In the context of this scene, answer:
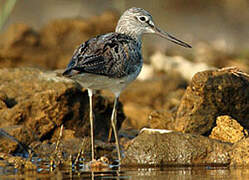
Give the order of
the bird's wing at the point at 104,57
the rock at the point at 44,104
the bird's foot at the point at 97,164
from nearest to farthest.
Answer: the bird's foot at the point at 97,164, the bird's wing at the point at 104,57, the rock at the point at 44,104

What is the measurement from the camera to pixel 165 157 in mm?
8734

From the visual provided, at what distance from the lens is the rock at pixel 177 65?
16984 millimetres

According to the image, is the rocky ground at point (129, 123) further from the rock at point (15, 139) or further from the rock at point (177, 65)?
the rock at point (177, 65)

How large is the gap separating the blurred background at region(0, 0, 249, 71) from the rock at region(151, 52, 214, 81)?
43 cm

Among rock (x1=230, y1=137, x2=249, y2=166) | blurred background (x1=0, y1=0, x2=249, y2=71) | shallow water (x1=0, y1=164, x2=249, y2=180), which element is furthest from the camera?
blurred background (x1=0, y1=0, x2=249, y2=71)

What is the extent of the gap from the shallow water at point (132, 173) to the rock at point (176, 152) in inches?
14.2

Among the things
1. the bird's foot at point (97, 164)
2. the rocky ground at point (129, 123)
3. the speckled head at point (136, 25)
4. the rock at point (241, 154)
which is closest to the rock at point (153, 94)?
the rocky ground at point (129, 123)

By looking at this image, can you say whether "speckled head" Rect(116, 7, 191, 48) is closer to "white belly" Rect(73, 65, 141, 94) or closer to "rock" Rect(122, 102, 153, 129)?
"white belly" Rect(73, 65, 141, 94)

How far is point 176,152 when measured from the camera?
877 centimetres

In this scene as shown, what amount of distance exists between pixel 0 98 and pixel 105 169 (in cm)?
314

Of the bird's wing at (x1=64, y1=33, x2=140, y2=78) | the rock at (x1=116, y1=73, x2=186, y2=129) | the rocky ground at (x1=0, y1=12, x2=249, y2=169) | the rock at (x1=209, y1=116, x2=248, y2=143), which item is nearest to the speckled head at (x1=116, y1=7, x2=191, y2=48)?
the bird's wing at (x1=64, y1=33, x2=140, y2=78)

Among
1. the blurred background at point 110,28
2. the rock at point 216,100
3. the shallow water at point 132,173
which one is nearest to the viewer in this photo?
the shallow water at point 132,173

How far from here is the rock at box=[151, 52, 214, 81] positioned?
55.7 feet

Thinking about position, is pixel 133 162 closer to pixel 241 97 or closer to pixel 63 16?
pixel 241 97
